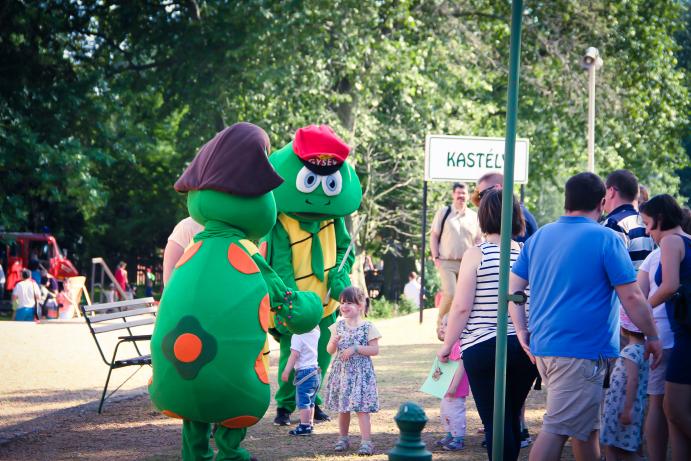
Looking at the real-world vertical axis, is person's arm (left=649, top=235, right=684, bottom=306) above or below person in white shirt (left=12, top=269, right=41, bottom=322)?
above

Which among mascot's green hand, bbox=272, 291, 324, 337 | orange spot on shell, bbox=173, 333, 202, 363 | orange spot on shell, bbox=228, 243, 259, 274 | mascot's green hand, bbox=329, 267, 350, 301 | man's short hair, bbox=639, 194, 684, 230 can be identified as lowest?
orange spot on shell, bbox=173, 333, 202, 363

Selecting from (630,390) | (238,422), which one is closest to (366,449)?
(238,422)

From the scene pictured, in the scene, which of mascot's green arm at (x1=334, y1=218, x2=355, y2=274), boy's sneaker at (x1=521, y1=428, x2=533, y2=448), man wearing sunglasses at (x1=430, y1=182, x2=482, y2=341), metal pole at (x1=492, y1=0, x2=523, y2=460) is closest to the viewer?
metal pole at (x1=492, y1=0, x2=523, y2=460)

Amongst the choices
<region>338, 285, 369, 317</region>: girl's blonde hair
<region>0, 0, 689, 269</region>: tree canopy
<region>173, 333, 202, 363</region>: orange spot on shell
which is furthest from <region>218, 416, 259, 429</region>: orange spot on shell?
<region>0, 0, 689, 269</region>: tree canopy

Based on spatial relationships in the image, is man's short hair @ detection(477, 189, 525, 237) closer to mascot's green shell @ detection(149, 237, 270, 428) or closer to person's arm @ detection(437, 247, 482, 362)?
person's arm @ detection(437, 247, 482, 362)

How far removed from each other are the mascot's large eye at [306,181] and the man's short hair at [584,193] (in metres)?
3.19

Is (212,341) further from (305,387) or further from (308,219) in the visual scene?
(308,219)

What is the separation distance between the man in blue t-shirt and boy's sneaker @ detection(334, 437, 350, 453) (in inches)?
88.5

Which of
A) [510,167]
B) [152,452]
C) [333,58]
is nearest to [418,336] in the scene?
[333,58]

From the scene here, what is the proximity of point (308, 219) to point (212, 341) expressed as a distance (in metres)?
2.80

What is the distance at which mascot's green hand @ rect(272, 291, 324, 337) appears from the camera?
604cm

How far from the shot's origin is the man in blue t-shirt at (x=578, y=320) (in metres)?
4.86

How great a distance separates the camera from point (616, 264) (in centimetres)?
486

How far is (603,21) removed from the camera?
23359 millimetres
